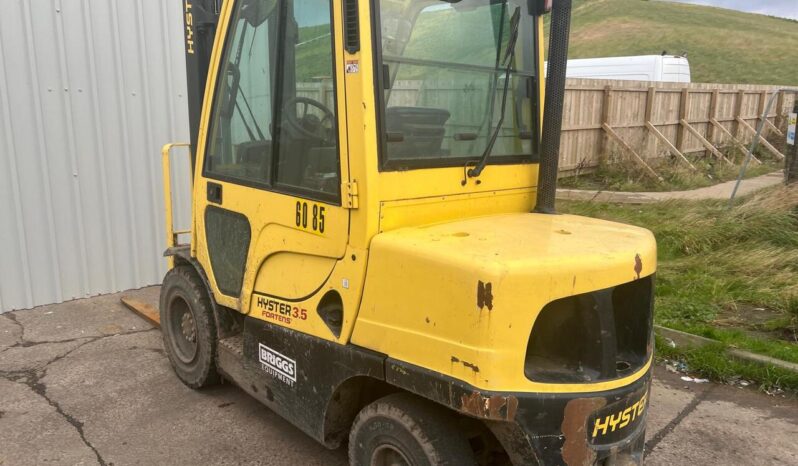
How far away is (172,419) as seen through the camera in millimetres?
3658

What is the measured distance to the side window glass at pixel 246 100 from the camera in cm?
302

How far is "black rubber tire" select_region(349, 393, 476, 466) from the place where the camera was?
2.32 metres

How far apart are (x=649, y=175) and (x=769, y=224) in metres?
5.30

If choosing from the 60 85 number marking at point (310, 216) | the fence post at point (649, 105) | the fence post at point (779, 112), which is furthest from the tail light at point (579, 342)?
the fence post at point (779, 112)

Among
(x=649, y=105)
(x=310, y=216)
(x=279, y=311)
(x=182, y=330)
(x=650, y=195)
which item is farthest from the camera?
(x=649, y=105)

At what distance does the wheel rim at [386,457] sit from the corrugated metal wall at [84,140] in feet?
14.7

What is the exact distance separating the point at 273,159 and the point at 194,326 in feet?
4.86

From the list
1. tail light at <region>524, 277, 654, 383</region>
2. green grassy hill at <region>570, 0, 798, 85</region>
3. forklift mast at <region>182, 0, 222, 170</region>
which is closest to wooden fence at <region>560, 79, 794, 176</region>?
forklift mast at <region>182, 0, 222, 170</region>

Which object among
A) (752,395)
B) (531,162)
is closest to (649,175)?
(752,395)

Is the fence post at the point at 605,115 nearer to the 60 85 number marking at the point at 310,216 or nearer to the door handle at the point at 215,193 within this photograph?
the door handle at the point at 215,193

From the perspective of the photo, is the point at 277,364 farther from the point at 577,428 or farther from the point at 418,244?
the point at 577,428

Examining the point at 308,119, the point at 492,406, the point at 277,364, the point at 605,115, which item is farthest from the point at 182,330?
A: the point at 605,115

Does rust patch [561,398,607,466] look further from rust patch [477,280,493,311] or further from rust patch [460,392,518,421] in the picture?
rust patch [477,280,493,311]

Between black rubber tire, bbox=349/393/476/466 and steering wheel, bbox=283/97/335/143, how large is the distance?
3.93ft
